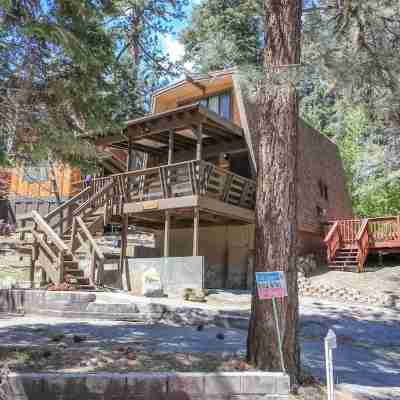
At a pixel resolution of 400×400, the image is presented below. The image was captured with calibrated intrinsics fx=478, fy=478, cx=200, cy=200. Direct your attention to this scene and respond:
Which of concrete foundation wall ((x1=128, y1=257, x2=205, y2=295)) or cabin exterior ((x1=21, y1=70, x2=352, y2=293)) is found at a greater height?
cabin exterior ((x1=21, y1=70, x2=352, y2=293))

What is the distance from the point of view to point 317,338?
29.8 ft

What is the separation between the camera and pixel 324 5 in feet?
26.5

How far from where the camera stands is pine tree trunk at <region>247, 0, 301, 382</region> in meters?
5.66

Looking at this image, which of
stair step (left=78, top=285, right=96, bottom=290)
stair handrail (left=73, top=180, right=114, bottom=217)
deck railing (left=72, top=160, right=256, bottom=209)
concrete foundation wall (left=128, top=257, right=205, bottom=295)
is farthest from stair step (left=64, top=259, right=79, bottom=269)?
deck railing (left=72, top=160, right=256, bottom=209)

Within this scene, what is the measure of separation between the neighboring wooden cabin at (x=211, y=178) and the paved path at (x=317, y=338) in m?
4.71

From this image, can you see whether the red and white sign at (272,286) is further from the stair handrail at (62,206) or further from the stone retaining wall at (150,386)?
the stair handrail at (62,206)

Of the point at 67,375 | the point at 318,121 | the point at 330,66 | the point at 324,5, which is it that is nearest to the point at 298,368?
the point at 67,375

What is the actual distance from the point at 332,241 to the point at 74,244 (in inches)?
372

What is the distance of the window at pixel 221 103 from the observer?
17.6 meters

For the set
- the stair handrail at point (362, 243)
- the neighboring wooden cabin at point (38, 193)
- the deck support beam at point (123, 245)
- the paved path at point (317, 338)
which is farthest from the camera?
the neighboring wooden cabin at point (38, 193)

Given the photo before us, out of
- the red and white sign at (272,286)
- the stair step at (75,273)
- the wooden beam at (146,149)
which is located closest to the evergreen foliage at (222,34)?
the wooden beam at (146,149)

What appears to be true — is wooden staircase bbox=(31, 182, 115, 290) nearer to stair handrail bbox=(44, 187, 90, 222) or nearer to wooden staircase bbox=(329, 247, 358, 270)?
stair handrail bbox=(44, 187, 90, 222)

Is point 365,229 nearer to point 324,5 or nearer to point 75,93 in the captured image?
point 324,5

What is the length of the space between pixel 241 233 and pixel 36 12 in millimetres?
11035
